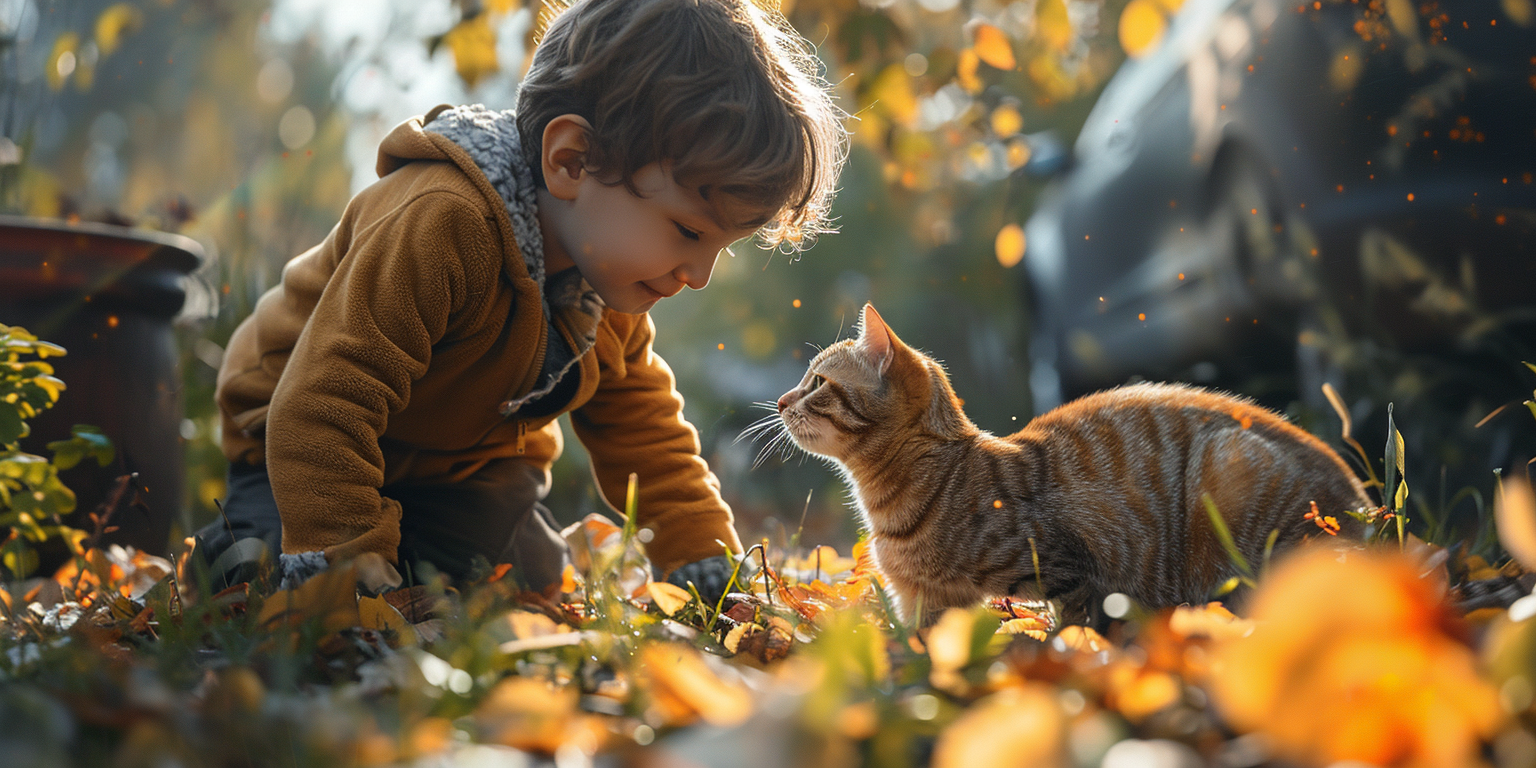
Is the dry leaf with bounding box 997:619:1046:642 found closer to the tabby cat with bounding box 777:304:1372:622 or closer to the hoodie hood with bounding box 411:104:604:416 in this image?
the tabby cat with bounding box 777:304:1372:622

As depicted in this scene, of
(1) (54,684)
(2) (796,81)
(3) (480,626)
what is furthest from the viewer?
(2) (796,81)

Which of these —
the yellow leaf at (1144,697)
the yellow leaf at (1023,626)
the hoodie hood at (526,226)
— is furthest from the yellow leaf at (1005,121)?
the yellow leaf at (1144,697)

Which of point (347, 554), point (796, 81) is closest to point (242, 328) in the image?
point (347, 554)

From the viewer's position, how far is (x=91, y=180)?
5.91 meters

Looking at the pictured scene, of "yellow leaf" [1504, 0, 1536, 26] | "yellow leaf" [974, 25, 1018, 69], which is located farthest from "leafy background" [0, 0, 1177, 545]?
"yellow leaf" [1504, 0, 1536, 26]

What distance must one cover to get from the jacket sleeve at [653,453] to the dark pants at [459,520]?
0.17m

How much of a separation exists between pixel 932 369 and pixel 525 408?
769 mm

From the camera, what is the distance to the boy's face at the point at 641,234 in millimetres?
1532

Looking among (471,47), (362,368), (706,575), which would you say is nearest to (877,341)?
(706,575)

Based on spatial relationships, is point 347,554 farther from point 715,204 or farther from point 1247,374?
point 1247,374

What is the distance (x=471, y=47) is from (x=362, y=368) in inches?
60.8

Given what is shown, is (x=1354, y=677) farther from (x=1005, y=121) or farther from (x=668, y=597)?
(x=1005, y=121)

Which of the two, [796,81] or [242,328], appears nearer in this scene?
[796,81]

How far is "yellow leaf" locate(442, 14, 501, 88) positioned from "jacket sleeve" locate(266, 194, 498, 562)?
4.28 ft
